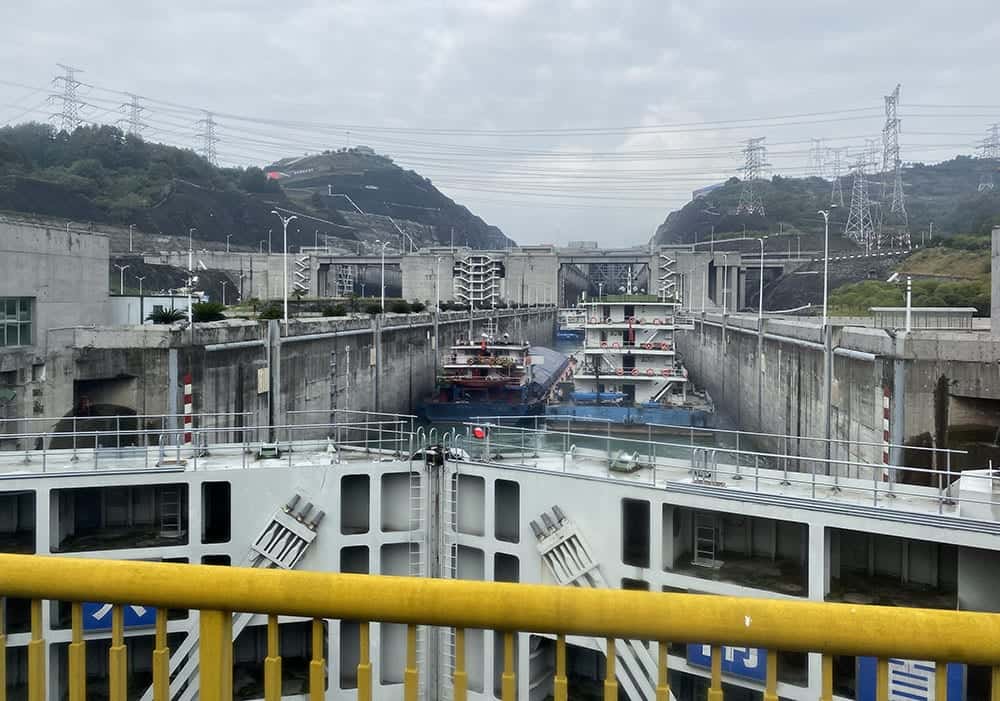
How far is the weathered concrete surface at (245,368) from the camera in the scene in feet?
68.7

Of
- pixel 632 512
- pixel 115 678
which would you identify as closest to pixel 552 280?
pixel 632 512

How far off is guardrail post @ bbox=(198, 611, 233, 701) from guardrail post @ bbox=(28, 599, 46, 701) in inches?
25.5

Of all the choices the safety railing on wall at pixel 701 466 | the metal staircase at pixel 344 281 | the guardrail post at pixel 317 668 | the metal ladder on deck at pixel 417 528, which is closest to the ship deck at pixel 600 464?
the safety railing on wall at pixel 701 466

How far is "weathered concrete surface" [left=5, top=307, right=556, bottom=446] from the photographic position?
20953 mm

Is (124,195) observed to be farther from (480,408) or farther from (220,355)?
(220,355)

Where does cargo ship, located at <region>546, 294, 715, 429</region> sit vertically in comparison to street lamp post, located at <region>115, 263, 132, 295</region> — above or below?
below

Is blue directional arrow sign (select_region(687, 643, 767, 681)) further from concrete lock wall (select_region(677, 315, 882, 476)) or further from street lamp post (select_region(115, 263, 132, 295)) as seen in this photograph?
street lamp post (select_region(115, 263, 132, 295))

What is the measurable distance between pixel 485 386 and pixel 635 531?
97.0 ft

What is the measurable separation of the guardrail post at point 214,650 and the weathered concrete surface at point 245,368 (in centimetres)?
1740

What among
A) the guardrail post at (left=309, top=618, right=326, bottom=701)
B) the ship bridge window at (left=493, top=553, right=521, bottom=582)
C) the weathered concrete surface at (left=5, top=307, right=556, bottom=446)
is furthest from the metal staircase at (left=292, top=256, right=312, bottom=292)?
the guardrail post at (left=309, top=618, right=326, bottom=701)

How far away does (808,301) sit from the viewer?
7856 cm

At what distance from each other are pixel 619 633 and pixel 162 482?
12.7m

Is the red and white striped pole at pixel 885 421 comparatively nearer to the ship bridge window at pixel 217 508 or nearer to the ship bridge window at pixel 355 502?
the ship bridge window at pixel 355 502

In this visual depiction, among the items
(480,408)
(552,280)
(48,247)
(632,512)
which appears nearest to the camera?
(632,512)
